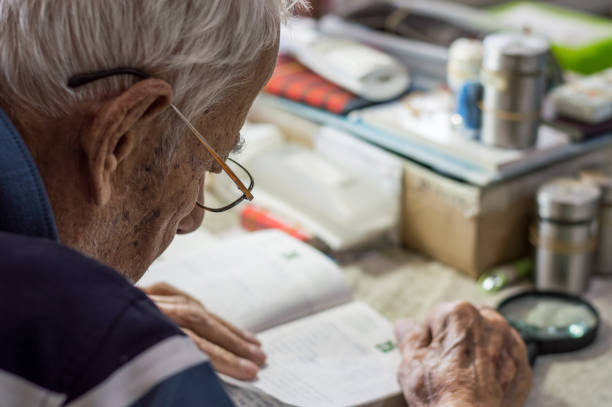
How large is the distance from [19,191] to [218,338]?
0.49 metres

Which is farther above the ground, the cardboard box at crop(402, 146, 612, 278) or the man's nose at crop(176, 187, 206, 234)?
the man's nose at crop(176, 187, 206, 234)

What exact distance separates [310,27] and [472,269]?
2.86 feet

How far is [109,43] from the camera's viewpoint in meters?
0.57

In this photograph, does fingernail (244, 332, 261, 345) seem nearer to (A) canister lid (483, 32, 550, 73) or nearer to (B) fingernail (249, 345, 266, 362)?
(B) fingernail (249, 345, 266, 362)

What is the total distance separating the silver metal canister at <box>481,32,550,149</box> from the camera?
126cm

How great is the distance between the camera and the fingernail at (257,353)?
1.00 m

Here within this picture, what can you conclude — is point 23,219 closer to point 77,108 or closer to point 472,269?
point 77,108

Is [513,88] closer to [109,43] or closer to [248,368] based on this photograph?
[248,368]

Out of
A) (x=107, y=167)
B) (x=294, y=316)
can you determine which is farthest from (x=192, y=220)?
(x=294, y=316)

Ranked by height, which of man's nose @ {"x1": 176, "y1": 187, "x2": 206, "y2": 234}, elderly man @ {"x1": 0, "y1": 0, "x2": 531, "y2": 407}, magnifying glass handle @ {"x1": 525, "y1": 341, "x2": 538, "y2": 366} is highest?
elderly man @ {"x1": 0, "y1": 0, "x2": 531, "y2": 407}

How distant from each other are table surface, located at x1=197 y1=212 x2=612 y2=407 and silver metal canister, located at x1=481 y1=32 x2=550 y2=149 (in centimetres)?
25

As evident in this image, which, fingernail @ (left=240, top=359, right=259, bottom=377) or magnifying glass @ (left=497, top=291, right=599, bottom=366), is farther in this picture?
magnifying glass @ (left=497, top=291, right=599, bottom=366)

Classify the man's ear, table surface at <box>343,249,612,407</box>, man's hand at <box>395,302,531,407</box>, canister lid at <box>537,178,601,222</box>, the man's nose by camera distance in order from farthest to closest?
canister lid at <box>537,178,601,222</box>, table surface at <box>343,249,612,407</box>, man's hand at <box>395,302,531,407</box>, the man's nose, the man's ear

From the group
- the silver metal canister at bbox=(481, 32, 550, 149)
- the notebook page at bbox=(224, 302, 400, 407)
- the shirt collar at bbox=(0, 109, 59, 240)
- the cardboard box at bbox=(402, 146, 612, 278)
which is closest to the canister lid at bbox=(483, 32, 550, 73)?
the silver metal canister at bbox=(481, 32, 550, 149)
